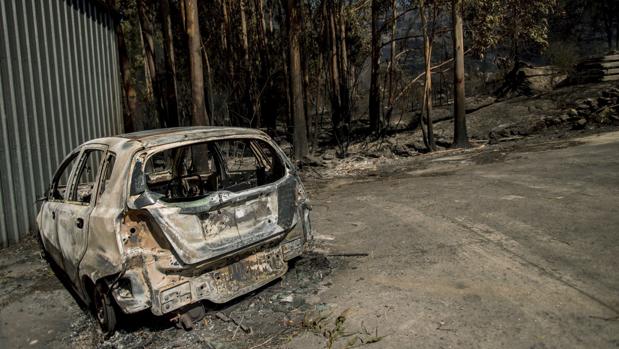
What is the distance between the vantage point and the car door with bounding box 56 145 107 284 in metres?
4.40

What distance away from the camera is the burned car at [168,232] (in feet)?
12.7

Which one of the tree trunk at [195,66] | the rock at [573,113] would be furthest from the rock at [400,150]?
the tree trunk at [195,66]

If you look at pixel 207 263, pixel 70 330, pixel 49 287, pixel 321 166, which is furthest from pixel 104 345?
pixel 321 166

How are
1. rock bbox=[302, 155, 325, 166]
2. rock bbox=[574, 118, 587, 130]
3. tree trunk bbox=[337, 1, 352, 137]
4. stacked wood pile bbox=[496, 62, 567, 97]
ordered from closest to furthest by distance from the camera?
rock bbox=[302, 155, 325, 166] < rock bbox=[574, 118, 587, 130] < tree trunk bbox=[337, 1, 352, 137] < stacked wood pile bbox=[496, 62, 567, 97]

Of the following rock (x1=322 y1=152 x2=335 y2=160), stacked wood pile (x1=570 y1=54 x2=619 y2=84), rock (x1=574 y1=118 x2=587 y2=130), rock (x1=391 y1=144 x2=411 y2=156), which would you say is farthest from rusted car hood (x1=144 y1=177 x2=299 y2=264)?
stacked wood pile (x1=570 y1=54 x2=619 y2=84)

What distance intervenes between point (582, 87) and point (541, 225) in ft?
49.7

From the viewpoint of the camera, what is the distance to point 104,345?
4.17 m

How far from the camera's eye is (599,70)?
1942 cm

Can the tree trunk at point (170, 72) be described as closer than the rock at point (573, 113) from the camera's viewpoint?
Yes

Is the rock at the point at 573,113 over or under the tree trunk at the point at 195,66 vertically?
under

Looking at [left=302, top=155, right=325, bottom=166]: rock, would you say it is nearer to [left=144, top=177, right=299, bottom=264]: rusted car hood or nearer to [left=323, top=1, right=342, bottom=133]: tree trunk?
[left=323, top=1, right=342, bottom=133]: tree trunk

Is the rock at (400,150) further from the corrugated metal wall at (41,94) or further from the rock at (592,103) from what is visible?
the corrugated metal wall at (41,94)

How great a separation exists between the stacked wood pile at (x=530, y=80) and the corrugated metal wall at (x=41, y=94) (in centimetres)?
1710

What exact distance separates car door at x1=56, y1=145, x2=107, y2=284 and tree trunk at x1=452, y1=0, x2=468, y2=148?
39.1 ft
